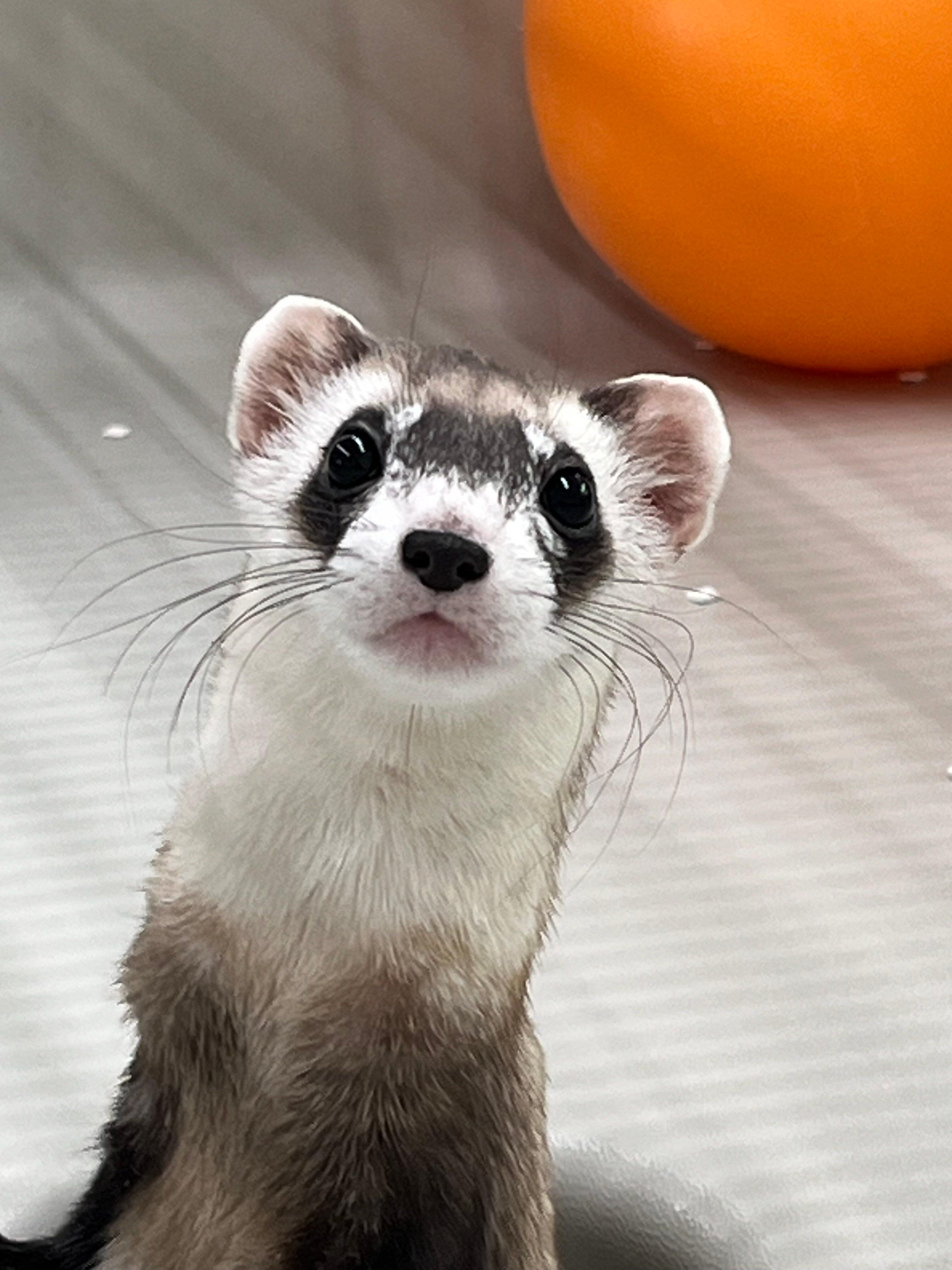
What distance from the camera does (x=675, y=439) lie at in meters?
0.61

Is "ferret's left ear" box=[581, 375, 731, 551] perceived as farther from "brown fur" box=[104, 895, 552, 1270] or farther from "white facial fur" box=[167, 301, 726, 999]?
"brown fur" box=[104, 895, 552, 1270]

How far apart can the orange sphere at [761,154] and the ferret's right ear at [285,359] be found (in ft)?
2.74

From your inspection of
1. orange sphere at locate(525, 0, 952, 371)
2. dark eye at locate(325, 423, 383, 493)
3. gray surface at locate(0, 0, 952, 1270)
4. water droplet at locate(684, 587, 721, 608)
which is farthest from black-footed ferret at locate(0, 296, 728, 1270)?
orange sphere at locate(525, 0, 952, 371)

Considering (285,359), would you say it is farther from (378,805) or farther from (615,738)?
(615,738)

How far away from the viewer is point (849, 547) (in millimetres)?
1674

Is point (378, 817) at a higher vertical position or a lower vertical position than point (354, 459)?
lower

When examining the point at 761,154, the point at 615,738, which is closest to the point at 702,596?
the point at 615,738

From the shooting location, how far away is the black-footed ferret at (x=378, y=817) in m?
0.58

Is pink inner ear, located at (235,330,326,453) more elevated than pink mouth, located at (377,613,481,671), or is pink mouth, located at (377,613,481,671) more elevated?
pink inner ear, located at (235,330,326,453)

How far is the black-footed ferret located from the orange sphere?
0.85 metres

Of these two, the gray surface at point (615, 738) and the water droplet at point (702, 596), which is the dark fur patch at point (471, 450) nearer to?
the gray surface at point (615, 738)

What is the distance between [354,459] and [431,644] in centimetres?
8

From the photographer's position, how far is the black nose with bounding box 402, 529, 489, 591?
532mm

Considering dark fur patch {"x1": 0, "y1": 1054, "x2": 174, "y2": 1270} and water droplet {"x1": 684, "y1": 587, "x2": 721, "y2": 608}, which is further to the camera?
water droplet {"x1": 684, "y1": 587, "x2": 721, "y2": 608}
